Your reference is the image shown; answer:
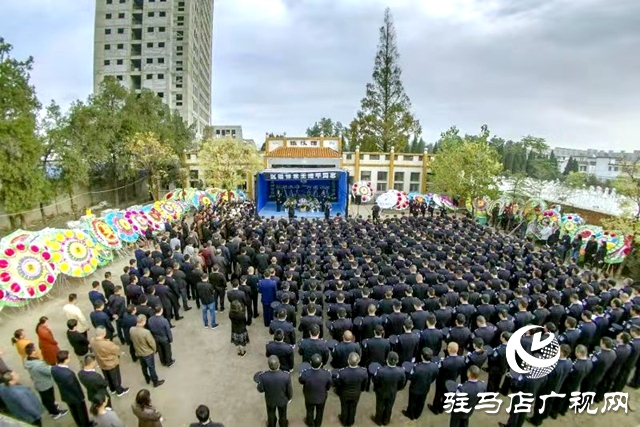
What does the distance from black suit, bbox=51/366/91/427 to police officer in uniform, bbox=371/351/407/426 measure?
4.33 m

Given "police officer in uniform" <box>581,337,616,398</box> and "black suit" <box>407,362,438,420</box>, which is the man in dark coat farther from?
"police officer in uniform" <box>581,337,616,398</box>

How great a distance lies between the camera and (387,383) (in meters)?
5.23

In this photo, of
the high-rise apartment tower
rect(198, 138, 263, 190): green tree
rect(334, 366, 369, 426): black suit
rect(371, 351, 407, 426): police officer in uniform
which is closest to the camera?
rect(334, 366, 369, 426): black suit

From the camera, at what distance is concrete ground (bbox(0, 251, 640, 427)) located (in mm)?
5793

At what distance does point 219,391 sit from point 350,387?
8.62 feet

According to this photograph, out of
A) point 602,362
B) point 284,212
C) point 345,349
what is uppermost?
point 284,212

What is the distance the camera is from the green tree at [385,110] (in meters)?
37.4

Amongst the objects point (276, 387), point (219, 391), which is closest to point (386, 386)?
point (276, 387)

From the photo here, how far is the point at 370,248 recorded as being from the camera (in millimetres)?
11586

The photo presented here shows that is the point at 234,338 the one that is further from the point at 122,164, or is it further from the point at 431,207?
the point at 122,164

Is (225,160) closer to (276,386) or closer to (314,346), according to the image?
(314,346)

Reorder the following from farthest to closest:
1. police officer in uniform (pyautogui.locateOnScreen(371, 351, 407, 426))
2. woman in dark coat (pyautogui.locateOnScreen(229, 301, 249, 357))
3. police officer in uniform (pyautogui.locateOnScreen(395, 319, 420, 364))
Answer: woman in dark coat (pyautogui.locateOnScreen(229, 301, 249, 357)) → police officer in uniform (pyautogui.locateOnScreen(395, 319, 420, 364)) → police officer in uniform (pyautogui.locateOnScreen(371, 351, 407, 426))

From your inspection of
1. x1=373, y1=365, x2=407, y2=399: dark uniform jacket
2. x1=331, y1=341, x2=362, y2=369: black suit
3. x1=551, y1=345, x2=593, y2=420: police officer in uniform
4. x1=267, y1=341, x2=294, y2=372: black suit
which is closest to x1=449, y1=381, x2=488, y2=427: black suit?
x1=373, y1=365, x2=407, y2=399: dark uniform jacket

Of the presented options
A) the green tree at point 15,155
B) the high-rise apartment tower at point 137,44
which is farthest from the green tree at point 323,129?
the green tree at point 15,155
